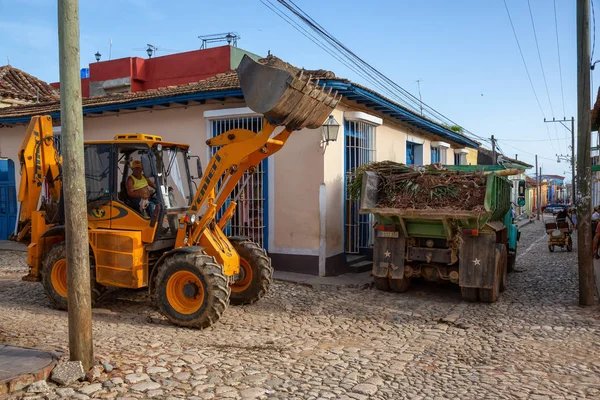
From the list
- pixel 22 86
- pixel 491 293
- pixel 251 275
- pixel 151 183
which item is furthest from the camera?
pixel 22 86

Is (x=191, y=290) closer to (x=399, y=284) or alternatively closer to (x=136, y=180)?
(x=136, y=180)

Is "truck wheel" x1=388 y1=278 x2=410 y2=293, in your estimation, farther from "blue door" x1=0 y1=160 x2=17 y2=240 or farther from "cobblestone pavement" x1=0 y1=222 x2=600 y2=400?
"blue door" x1=0 y1=160 x2=17 y2=240

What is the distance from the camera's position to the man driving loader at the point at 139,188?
6945 millimetres

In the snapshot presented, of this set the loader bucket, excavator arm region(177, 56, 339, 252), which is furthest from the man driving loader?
the loader bucket

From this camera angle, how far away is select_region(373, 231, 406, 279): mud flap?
336 inches

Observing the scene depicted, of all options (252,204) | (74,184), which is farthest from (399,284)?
(74,184)

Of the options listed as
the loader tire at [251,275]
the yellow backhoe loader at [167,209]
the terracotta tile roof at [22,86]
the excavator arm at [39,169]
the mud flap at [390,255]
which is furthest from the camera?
the terracotta tile roof at [22,86]

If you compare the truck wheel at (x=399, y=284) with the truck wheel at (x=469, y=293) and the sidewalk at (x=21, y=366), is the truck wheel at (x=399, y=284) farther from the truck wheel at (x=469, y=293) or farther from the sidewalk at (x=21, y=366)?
the sidewalk at (x=21, y=366)

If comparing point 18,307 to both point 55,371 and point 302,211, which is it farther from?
point 302,211

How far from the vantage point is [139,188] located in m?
7.03

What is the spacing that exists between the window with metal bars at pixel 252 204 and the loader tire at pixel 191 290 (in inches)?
171

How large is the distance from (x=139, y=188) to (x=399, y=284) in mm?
4445

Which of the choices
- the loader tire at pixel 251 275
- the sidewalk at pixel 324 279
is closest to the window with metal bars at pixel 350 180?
the sidewalk at pixel 324 279

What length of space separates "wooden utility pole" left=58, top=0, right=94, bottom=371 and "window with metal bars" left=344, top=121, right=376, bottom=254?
720 centimetres
